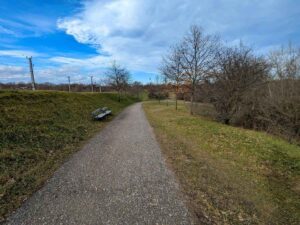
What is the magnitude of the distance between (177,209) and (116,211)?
43.7 inches

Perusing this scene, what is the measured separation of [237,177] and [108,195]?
3.33 meters

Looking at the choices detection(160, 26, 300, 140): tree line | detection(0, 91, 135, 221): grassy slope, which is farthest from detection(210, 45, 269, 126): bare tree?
detection(0, 91, 135, 221): grassy slope

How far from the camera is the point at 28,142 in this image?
7.65 metres

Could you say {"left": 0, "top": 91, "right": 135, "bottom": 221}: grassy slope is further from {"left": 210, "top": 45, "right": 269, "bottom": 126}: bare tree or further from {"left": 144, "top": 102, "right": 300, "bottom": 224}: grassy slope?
{"left": 210, "top": 45, "right": 269, "bottom": 126}: bare tree

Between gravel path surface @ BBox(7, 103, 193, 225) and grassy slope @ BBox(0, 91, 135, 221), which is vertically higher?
grassy slope @ BBox(0, 91, 135, 221)

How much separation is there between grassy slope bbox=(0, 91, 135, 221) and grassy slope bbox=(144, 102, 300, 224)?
3538 mm

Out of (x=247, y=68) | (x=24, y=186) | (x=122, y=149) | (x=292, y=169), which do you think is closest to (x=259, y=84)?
(x=247, y=68)

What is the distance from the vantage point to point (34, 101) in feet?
43.3

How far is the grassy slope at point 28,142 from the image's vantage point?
4789 mm

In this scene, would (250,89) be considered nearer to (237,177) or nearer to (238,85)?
(238,85)

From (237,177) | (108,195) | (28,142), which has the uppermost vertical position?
(28,142)

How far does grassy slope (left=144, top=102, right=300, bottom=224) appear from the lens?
3932mm

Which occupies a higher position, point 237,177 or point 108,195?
point 108,195

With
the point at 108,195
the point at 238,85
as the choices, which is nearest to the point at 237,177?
the point at 108,195
